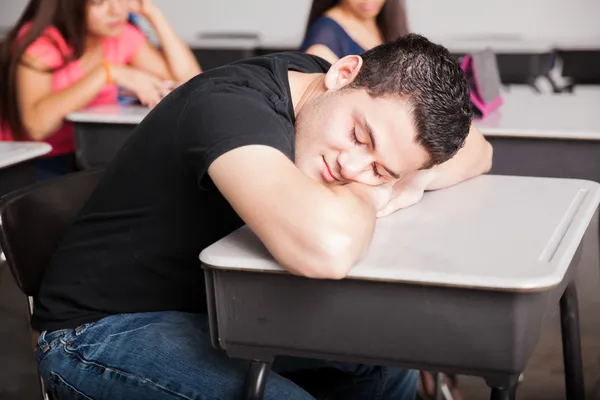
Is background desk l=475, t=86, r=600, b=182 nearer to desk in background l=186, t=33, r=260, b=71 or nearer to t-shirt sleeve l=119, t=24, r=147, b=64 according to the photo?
t-shirt sleeve l=119, t=24, r=147, b=64

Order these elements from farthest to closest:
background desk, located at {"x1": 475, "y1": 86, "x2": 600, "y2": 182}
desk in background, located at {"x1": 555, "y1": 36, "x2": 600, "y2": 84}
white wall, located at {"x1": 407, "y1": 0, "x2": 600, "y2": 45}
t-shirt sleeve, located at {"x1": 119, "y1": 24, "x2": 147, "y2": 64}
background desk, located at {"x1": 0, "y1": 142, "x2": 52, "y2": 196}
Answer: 1. white wall, located at {"x1": 407, "y1": 0, "x2": 600, "y2": 45}
2. desk in background, located at {"x1": 555, "y1": 36, "x2": 600, "y2": 84}
3. t-shirt sleeve, located at {"x1": 119, "y1": 24, "x2": 147, "y2": 64}
4. background desk, located at {"x1": 475, "y1": 86, "x2": 600, "y2": 182}
5. background desk, located at {"x1": 0, "y1": 142, "x2": 52, "y2": 196}

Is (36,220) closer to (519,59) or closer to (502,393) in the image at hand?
(502,393)

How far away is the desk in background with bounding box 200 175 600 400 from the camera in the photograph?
3.37 feet

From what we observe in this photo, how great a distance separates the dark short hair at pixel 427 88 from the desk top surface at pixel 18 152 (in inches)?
42.2

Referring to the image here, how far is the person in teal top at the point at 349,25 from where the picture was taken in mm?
3066

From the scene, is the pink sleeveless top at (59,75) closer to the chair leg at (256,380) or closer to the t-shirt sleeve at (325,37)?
the t-shirt sleeve at (325,37)

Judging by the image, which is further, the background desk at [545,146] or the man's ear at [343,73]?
the background desk at [545,146]

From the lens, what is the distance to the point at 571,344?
156cm

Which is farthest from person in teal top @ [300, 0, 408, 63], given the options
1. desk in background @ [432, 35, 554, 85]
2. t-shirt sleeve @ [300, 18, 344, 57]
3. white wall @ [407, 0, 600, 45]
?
white wall @ [407, 0, 600, 45]

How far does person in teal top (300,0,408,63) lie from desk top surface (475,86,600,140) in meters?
0.52

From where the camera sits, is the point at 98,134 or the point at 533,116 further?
the point at 98,134

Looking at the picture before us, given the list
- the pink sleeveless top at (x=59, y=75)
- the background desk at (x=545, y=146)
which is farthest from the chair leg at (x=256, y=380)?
the pink sleeveless top at (x=59, y=75)

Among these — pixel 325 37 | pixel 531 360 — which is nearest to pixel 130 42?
pixel 325 37

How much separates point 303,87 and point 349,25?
189 cm
